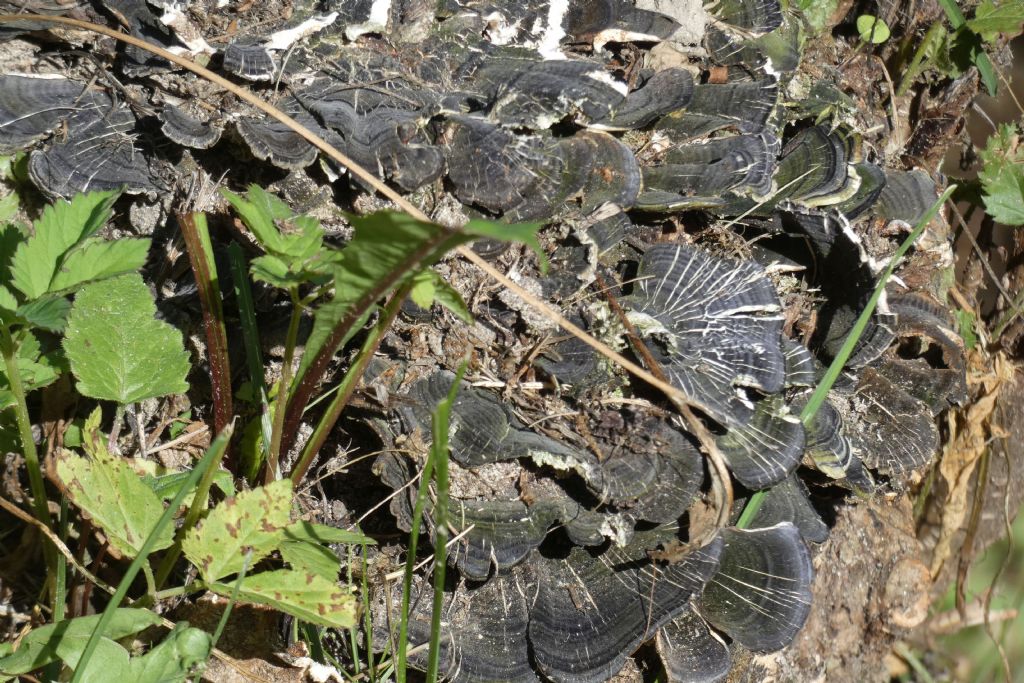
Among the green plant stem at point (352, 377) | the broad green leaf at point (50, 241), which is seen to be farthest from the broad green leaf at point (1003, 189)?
the broad green leaf at point (50, 241)

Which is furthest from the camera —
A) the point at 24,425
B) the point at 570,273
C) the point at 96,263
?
the point at 570,273

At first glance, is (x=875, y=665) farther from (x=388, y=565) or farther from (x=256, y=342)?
(x=256, y=342)

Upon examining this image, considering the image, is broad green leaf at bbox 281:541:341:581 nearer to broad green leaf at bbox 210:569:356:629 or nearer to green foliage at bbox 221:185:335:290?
broad green leaf at bbox 210:569:356:629

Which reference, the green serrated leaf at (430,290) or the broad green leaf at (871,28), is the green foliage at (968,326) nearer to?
the broad green leaf at (871,28)

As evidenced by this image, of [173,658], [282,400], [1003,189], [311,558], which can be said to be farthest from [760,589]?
[1003,189]

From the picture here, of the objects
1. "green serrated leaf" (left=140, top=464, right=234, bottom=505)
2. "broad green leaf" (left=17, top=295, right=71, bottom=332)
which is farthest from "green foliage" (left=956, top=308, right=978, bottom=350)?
"broad green leaf" (left=17, top=295, right=71, bottom=332)

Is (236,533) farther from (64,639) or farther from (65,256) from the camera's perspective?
(65,256)

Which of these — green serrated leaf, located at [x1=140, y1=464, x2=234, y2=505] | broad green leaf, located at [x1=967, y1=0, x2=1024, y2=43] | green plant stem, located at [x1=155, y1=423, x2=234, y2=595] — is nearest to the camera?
green plant stem, located at [x1=155, y1=423, x2=234, y2=595]
